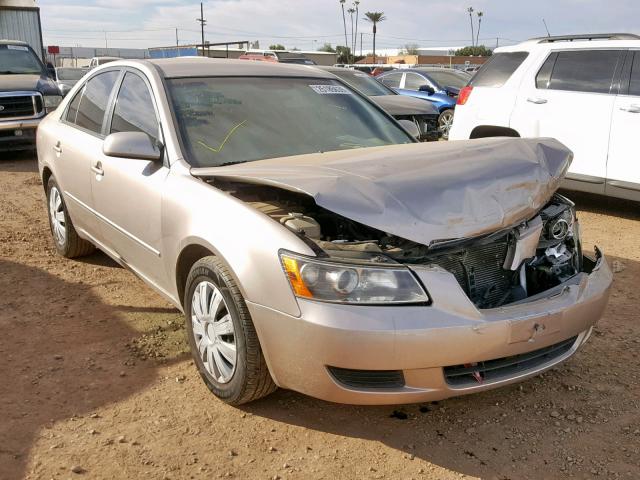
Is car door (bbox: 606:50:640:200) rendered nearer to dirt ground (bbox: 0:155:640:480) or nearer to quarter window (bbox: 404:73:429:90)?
dirt ground (bbox: 0:155:640:480)

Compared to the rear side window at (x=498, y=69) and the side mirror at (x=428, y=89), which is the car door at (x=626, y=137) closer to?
the rear side window at (x=498, y=69)

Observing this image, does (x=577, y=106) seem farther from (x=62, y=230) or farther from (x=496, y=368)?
(x=62, y=230)

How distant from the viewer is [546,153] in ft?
11.7

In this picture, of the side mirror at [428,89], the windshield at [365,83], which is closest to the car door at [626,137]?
the windshield at [365,83]

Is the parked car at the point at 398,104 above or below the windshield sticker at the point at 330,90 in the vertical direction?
below

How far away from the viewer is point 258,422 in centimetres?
303

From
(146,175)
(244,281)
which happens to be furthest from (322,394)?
(146,175)

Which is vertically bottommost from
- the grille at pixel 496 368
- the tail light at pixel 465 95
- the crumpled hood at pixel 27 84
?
the grille at pixel 496 368

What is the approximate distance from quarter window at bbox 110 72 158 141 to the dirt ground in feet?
4.07

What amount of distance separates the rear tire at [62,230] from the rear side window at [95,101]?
70 centimetres

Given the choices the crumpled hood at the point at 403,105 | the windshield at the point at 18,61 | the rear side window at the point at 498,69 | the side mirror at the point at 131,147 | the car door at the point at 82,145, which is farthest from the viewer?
the windshield at the point at 18,61

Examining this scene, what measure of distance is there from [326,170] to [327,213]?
0.78 feet

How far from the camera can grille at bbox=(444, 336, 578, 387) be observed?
2.74m

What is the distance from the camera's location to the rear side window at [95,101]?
445 centimetres
